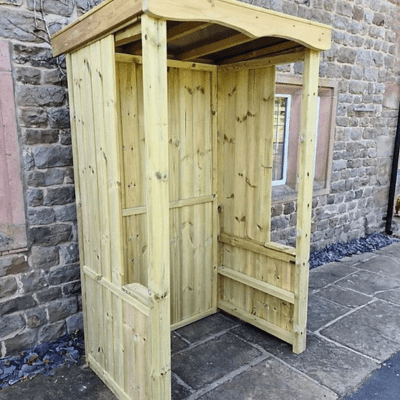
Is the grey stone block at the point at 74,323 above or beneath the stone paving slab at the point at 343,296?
above

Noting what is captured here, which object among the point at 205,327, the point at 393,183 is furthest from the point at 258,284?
the point at 393,183

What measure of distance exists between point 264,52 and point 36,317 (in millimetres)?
2829

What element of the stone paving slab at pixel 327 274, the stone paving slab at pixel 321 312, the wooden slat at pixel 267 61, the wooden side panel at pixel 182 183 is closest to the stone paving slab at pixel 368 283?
the stone paving slab at pixel 327 274

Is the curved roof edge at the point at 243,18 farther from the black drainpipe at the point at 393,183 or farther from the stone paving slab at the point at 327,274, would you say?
the black drainpipe at the point at 393,183

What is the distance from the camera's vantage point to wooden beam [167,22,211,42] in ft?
7.73

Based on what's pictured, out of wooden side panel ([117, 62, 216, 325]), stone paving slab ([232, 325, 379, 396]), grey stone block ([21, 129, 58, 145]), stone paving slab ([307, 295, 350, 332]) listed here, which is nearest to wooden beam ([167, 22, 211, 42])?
Result: wooden side panel ([117, 62, 216, 325])

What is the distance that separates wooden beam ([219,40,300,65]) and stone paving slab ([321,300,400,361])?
8.13 feet

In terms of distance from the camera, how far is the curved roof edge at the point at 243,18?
5.98 ft

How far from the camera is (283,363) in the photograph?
2951mm

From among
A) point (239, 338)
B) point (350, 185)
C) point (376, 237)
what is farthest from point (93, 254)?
point (376, 237)

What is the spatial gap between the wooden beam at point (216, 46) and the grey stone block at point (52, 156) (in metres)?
1.23

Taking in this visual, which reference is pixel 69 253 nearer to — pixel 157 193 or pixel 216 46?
pixel 157 193

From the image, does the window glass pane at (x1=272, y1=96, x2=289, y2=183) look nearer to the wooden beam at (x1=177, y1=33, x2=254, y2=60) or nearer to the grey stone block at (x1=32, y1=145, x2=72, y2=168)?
the wooden beam at (x1=177, y1=33, x2=254, y2=60)

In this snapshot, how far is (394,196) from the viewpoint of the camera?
6652 millimetres
